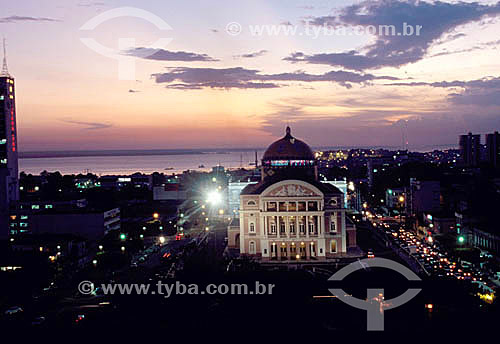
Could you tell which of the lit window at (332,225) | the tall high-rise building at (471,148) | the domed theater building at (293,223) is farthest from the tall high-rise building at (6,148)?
the tall high-rise building at (471,148)

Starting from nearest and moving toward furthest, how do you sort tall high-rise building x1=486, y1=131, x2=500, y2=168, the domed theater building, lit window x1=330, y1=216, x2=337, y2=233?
the domed theater building → lit window x1=330, y1=216, x2=337, y2=233 → tall high-rise building x1=486, y1=131, x2=500, y2=168

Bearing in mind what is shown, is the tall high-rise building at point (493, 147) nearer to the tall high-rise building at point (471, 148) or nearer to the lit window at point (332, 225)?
the tall high-rise building at point (471, 148)

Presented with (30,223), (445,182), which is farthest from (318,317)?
(445,182)

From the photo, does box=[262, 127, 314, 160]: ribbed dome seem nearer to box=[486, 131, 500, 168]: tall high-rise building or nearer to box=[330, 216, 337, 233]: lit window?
box=[330, 216, 337, 233]: lit window

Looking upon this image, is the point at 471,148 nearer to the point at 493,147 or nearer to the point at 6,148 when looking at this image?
the point at 493,147

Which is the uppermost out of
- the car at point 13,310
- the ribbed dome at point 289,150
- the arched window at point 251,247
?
the ribbed dome at point 289,150

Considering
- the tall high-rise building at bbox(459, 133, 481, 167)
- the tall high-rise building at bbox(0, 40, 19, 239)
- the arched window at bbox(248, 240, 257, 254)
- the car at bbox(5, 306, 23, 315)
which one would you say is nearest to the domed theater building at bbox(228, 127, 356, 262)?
the arched window at bbox(248, 240, 257, 254)

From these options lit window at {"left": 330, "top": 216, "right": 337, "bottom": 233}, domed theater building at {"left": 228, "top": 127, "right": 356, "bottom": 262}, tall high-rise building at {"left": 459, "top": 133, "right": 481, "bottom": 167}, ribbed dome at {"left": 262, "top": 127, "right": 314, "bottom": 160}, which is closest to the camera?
domed theater building at {"left": 228, "top": 127, "right": 356, "bottom": 262}
